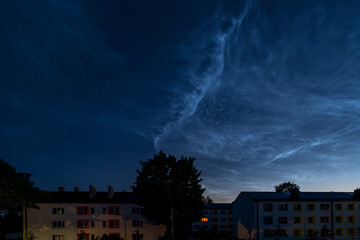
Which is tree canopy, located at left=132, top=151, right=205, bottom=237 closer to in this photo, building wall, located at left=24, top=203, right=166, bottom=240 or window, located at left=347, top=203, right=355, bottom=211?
building wall, located at left=24, top=203, right=166, bottom=240

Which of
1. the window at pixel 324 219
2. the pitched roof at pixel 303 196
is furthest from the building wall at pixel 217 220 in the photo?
the window at pixel 324 219

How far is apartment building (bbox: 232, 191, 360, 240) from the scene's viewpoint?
4969 cm

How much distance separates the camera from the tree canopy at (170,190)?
1629 inches

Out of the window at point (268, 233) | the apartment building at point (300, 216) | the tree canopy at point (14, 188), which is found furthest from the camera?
the apartment building at point (300, 216)

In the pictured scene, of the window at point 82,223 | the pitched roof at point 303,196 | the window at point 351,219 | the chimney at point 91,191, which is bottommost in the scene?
the window at point 351,219

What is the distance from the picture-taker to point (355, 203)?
5247 cm

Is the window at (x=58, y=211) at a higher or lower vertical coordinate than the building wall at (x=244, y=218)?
higher

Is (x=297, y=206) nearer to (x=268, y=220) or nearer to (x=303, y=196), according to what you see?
(x=303, y=196)

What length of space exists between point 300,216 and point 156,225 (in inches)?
1240

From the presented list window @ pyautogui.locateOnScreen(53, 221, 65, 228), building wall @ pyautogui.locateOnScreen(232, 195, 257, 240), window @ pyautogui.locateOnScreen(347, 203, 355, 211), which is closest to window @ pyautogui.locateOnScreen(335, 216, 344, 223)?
window @ pyautogui.locateOnScreen(347, 203, 355, 211)

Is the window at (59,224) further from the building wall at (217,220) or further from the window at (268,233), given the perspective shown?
the building wall at (217,220)

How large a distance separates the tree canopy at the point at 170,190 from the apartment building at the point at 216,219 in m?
41.1

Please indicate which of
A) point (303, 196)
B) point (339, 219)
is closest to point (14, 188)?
point (303, 196)

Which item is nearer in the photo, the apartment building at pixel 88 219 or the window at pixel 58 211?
the apartment building at pixel 88 219
